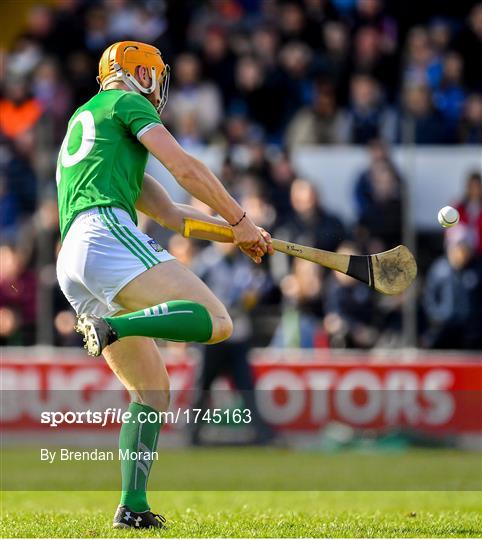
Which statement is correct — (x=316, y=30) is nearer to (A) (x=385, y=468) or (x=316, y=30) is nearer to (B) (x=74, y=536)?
(A) (x=385, y=468)

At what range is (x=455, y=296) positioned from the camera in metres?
13.8

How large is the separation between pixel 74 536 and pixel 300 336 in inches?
308

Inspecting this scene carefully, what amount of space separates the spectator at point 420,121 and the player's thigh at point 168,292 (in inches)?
318

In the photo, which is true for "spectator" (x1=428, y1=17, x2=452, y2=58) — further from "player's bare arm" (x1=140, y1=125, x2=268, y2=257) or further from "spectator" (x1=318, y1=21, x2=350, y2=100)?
"player's bare arm" (x1=140, y1=125, x2=268, y2=257)

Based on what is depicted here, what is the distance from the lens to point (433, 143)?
1457 cm

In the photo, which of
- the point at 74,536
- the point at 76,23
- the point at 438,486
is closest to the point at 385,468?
the point at 438,486

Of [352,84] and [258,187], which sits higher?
[352,84]

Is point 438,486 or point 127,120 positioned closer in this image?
point 127,120

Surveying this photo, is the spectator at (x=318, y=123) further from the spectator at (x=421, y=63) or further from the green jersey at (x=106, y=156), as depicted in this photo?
the green jersey at (x=106, y=156)

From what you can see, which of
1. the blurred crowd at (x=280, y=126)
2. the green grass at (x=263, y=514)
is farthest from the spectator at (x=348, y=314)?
the green grass at (x=263, y=514)

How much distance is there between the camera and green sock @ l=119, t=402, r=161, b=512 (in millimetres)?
6789

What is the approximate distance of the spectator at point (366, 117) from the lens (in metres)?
15.1

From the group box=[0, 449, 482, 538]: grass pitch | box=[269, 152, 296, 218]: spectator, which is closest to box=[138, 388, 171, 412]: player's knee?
box=[0, 449, 482, 538]: grass pitch

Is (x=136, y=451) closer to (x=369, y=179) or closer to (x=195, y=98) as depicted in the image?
(x=369, y=179)
